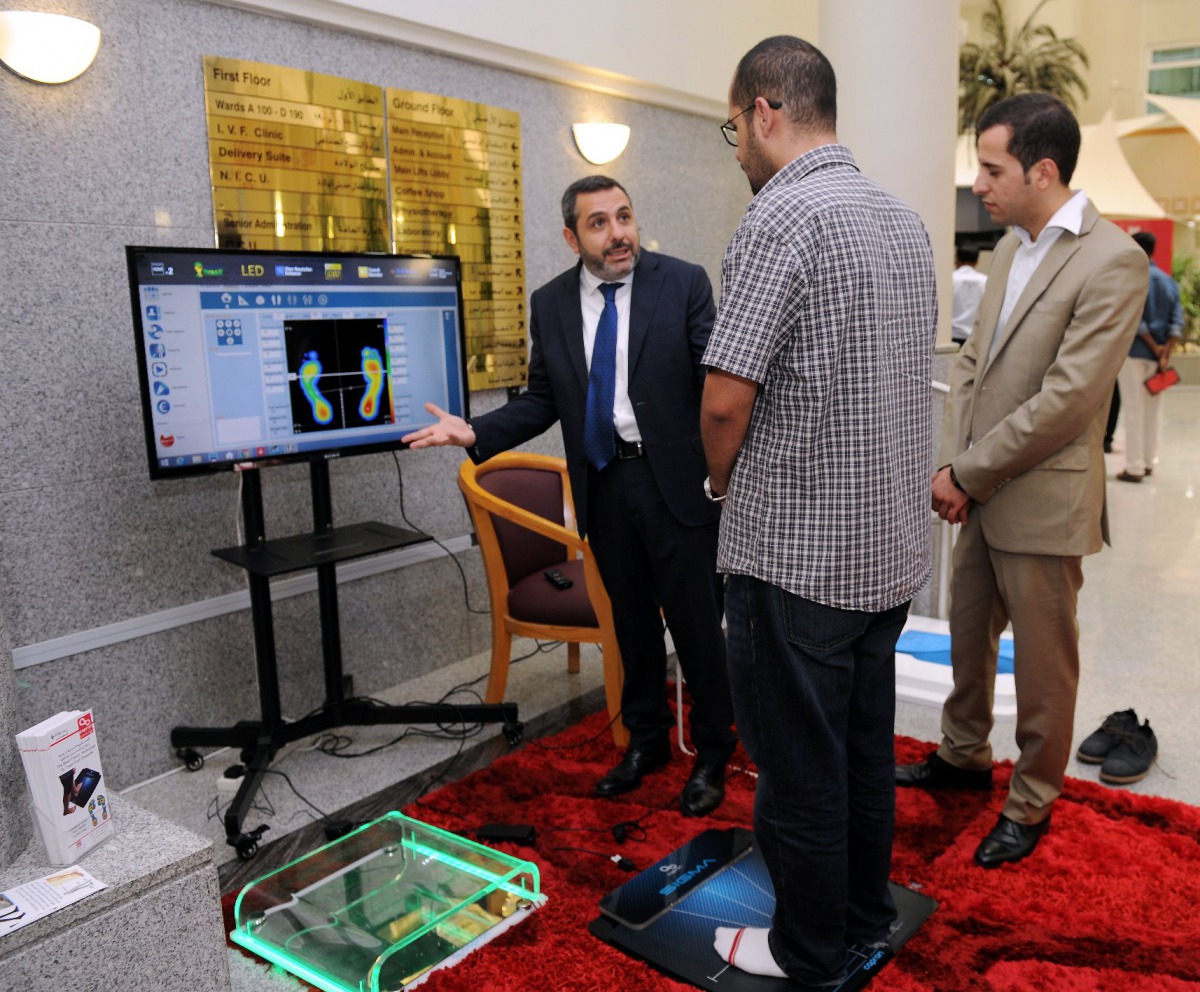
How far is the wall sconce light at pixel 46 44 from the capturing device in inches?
98.7

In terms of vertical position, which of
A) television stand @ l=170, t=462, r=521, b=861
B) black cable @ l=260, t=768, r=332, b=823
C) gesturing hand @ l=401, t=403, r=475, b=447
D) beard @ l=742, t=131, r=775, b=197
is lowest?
black cable @ l=260, t=768, r=332, b=823

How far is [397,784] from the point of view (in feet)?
9.78

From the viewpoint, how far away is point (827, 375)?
1.63 metres

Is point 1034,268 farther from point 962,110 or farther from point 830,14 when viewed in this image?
point 962,110

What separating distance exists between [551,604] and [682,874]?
3.39 ft

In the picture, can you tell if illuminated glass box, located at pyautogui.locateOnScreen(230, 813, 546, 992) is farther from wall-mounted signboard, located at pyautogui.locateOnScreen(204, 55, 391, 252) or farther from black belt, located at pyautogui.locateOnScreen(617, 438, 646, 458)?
wall-mounted signboard, located at pyautogui.locateOnScreen(204, 55, 391, 252)

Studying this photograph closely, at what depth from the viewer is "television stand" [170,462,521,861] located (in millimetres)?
2754

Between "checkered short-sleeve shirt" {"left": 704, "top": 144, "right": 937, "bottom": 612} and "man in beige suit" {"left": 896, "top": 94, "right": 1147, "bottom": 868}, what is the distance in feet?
2.01

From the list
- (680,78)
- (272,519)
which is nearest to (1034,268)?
(272,519)

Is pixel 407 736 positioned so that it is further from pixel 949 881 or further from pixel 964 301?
pixel 964 301

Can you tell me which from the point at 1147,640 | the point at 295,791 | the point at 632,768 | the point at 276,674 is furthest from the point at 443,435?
the point at 1147,640

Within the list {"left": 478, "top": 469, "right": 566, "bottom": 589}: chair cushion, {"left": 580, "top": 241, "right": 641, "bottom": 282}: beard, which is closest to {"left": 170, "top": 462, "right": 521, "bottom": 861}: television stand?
{"left": 478, "top": 469, "right": 566, "bottom": 589}: chair cushion

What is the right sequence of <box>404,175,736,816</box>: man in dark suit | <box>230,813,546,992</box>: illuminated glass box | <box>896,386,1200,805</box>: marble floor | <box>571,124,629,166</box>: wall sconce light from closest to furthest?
1. <box>230,813,546,992</box>: illuminated glass box
2. <box>404,175,736,816</box>: man in dark suit
3. <box>896,386,1200,805</box>: marble floor
4. <box>571,124,629,166</box>: wall sconce light

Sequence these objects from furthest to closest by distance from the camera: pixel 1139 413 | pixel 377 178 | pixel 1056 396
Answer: pixel 1139 413 → pixel 377 178 → pixel 1056 396
